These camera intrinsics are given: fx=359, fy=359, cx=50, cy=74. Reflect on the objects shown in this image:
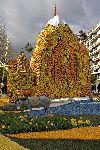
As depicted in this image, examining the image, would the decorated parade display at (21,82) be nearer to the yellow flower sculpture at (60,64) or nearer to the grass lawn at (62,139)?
the yellow flower sculpture at (60,64)

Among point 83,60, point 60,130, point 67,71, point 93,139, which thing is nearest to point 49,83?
point 67,71

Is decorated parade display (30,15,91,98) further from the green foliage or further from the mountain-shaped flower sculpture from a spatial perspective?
the green foliage

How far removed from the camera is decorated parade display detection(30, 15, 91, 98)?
41.4 metres

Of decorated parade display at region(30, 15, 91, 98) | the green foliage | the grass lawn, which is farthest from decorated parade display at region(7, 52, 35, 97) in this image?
the grass lawn

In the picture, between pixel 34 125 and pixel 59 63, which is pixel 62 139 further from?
pixel 59 63

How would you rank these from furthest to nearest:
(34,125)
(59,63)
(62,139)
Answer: (59,63)
(34,125)
(62,139)

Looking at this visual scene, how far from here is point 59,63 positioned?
42688 mm

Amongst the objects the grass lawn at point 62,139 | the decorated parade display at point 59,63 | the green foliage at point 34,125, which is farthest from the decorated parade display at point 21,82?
the grass lawn at point 62,139

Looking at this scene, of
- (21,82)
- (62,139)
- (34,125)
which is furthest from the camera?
(21,82)

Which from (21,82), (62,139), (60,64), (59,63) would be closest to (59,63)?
(59,63)

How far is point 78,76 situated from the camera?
44.1 m

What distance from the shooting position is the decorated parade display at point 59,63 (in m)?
41.4

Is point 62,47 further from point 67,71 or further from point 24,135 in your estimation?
point 24,135

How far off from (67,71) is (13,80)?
8.52 meters
